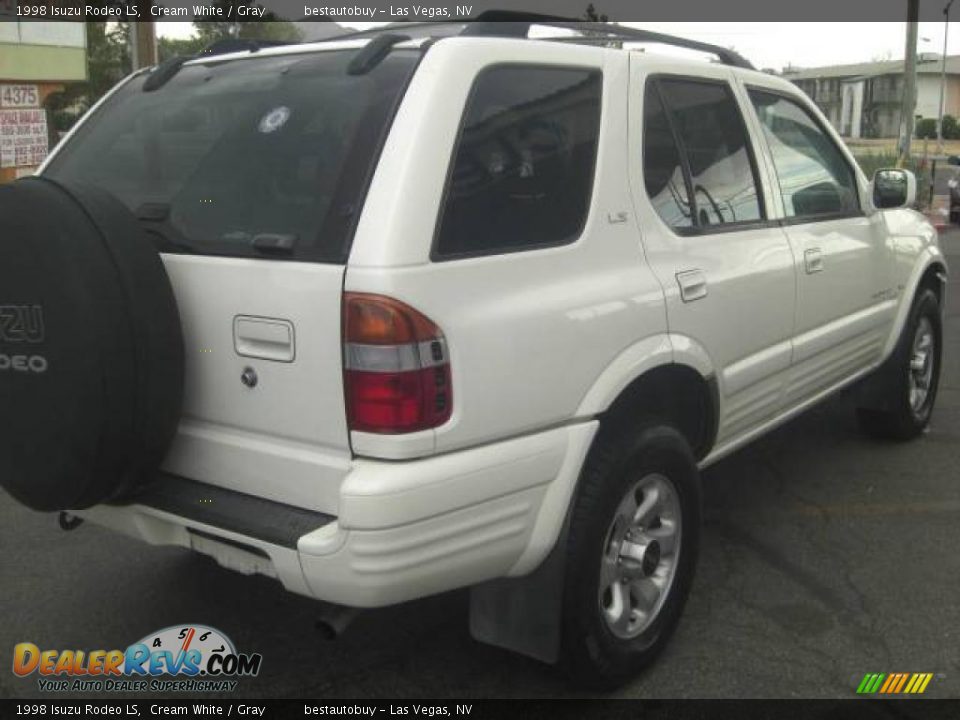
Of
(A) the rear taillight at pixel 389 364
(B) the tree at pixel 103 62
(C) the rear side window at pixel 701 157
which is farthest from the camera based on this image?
(B) the tree at pixel 103 62

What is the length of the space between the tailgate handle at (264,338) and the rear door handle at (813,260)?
232 centimetres

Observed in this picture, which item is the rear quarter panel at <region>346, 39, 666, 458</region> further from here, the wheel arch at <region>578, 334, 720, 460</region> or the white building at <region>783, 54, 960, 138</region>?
the white building at <region>783, 54, 960, 138</region>

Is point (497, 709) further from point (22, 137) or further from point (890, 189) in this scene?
point (22, 137)

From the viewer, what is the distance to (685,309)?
3201mm

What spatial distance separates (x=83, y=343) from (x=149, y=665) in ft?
4.21

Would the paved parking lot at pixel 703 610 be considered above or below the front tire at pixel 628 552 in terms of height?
below

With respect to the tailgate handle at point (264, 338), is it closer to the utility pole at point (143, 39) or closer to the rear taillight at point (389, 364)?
the rear taillight at point (389, 364)

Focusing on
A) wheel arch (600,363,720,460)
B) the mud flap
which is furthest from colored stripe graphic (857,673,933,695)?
the mud flap

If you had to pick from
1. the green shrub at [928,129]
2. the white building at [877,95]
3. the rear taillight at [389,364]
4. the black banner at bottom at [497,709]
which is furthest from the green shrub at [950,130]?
the rear taillight at [389,364]

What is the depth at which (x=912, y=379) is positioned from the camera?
5.39 m

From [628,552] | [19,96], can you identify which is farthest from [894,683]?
[19,96]

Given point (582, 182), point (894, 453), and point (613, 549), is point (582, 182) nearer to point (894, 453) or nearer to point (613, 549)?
point (613, 549)

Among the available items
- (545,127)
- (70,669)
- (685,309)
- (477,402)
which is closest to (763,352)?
(685,309)

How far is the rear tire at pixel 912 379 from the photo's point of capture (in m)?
5.15
